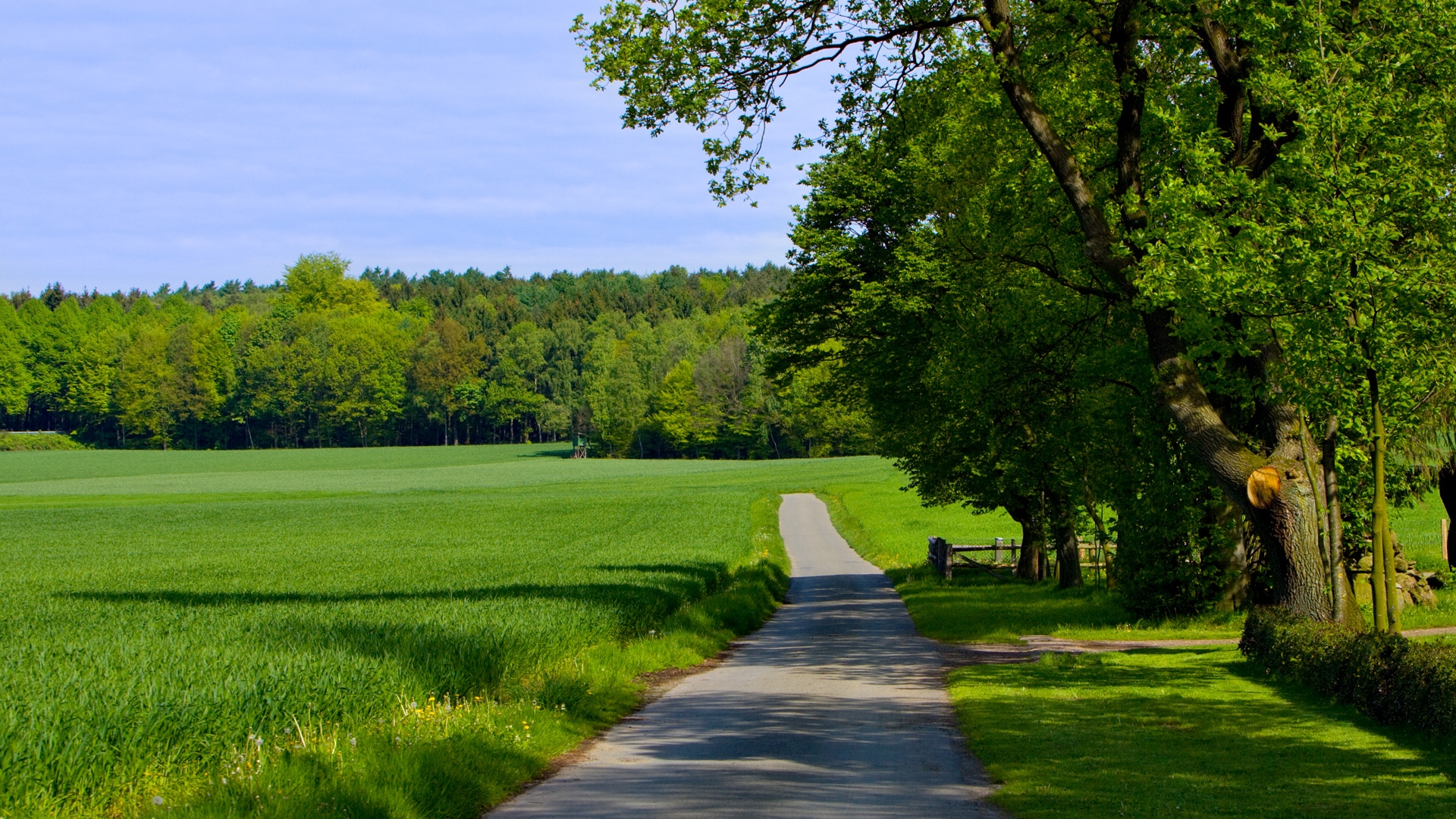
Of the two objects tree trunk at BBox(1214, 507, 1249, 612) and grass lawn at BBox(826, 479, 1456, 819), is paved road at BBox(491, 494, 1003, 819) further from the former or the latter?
tree trunk at BBox(1214, 507, 1249, 612)

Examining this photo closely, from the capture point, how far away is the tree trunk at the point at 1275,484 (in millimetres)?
14711

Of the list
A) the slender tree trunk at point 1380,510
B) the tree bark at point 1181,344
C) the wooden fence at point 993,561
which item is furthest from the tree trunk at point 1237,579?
the wooden fence at point 993,561

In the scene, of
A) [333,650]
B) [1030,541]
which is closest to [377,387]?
[1030,541]

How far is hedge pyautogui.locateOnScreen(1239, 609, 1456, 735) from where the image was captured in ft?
32.8

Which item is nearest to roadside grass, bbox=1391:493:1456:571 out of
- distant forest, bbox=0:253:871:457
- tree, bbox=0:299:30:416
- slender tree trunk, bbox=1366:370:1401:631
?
slender tree trunk, bbox=1366:370:1401:631

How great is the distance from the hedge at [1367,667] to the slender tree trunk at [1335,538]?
0.72 meters

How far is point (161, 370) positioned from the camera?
14862cm

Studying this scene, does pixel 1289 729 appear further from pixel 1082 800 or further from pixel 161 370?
pixel 161 370

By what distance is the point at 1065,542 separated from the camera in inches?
1089

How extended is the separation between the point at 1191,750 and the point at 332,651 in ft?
28.7

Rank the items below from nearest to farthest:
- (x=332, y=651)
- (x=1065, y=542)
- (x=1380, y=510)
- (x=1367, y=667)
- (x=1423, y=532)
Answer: (x=1367, y=667), (x=1380, y=510), (x=332, y=651), (x=1065, y=542), (x=1423, y=532)

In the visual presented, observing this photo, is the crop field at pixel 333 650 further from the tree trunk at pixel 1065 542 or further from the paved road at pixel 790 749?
the tree trunk at pixel 1065 542

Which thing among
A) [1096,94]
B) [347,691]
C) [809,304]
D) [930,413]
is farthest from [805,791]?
[809,304]

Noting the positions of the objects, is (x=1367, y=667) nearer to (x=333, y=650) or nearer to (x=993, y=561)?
(x=333, y=650)
